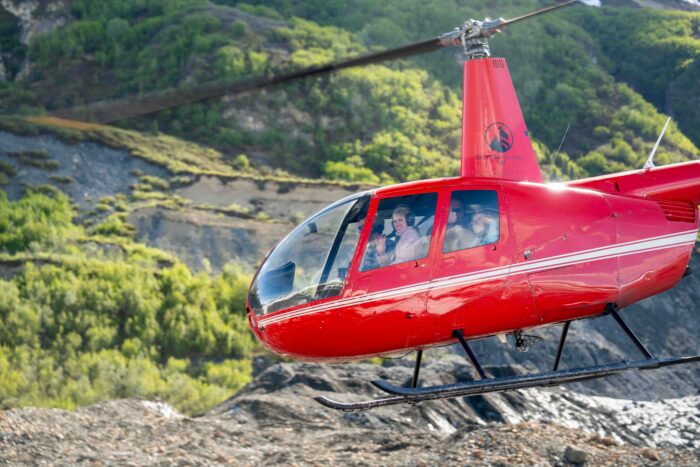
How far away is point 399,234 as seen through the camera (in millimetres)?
9617

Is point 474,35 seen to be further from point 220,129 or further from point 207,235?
point 220,129

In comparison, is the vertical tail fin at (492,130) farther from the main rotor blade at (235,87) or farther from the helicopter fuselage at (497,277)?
the main rotor blade at (235,87)

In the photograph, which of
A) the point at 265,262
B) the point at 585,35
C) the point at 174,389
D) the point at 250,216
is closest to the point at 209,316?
the point at 174,389

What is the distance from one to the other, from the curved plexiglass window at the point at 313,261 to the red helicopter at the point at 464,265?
13 millimetres

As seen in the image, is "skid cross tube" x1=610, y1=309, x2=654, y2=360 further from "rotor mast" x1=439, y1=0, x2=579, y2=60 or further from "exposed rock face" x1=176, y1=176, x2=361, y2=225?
"exposed rock face" x1=176, y1=176, x2=361, y2=225

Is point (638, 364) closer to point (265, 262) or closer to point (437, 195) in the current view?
point (437, 195)

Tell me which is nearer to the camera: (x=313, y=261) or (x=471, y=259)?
(x=471, y=259)

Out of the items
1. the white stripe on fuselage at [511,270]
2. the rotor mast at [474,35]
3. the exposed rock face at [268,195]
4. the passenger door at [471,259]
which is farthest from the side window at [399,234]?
the exposed rock face at [268,195]

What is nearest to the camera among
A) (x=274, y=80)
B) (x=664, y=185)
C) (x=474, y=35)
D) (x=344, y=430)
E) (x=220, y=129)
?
(x=274, y=80)

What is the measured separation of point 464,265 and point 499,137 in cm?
166

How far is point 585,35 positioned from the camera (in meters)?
63.3

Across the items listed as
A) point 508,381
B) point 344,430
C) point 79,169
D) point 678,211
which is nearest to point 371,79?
point 79,169

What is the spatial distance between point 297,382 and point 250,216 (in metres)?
21.6

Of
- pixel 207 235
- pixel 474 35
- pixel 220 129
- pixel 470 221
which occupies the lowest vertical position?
pixel 207 235
